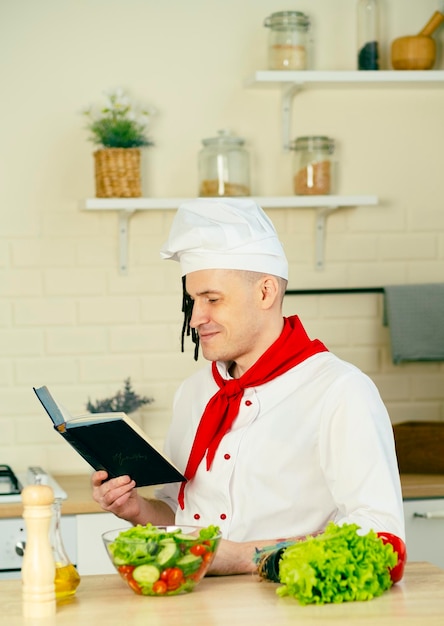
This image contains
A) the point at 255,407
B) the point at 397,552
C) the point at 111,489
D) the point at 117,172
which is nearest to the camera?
the point at 397,552

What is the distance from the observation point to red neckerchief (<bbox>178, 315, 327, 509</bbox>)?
235 cm

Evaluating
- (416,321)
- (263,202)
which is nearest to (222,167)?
(263,202)

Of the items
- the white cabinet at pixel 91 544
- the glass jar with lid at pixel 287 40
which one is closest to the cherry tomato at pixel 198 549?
the white cabinet at pixel 91 544

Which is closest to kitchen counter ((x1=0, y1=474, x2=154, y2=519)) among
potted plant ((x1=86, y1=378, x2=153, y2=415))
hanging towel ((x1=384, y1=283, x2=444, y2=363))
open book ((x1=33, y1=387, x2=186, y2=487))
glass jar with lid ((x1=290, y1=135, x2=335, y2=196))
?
potted plant ((x1=86, y1=378, x2=153, y2=415))

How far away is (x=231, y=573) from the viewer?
2.03 meters

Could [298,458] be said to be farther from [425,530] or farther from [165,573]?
[425,530]

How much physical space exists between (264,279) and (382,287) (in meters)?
1.58

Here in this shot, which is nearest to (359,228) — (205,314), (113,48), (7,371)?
(113,48)

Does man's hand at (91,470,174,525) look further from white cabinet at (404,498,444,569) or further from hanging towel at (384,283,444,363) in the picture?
hanging towel at (384,283,444,363)

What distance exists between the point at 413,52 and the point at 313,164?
0.57 metres

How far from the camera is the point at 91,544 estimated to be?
317cm

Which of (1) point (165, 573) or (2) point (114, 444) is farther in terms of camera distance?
(2) point (114, 444)

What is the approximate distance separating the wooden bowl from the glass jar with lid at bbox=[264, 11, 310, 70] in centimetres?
35

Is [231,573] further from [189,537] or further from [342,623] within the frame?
[342,623]
